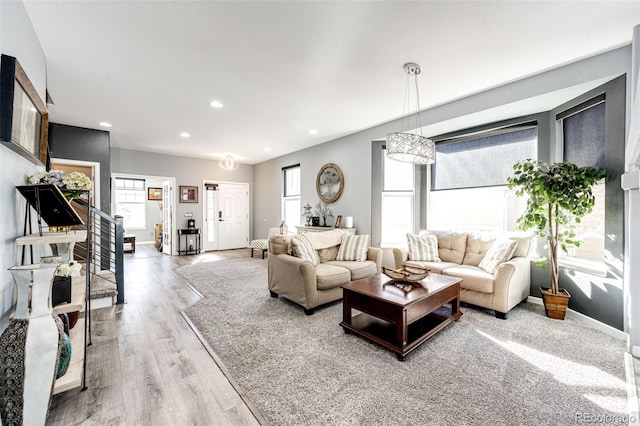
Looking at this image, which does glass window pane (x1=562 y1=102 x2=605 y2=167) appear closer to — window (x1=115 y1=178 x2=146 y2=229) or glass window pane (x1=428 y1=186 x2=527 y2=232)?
glass window pane (x1=428 y1=186 x2=527 y2=232)

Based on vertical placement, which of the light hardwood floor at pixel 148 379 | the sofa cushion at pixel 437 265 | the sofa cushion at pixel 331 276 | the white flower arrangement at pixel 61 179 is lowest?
the light hardwood floor at pixel 148 379

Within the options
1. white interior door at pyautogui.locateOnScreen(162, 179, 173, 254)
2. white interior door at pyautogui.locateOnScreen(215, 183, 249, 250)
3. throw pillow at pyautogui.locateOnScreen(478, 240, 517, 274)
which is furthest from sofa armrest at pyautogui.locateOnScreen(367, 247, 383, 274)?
white interior door at pyautogui.locateOnScreen(162, 179, 173, 254)

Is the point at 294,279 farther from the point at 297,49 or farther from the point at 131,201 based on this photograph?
the point at 131,201

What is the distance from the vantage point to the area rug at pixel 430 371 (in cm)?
163

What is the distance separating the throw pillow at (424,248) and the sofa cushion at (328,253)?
1.15 meters

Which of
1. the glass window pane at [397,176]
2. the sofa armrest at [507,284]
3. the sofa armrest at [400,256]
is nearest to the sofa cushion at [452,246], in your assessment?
the sofa armrest at [400,256]

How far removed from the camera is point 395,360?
7.13ft

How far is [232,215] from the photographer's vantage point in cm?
821

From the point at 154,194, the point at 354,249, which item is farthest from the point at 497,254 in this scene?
the point at 154,194

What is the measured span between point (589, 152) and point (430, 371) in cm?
311

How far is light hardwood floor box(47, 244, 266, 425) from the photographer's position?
5.25 feet

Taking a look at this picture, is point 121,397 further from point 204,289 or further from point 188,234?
point 188,234

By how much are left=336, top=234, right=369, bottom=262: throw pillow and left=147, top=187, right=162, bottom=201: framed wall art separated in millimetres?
8151

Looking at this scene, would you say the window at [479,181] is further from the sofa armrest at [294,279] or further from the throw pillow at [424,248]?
the sofa armrest at [294,279]
